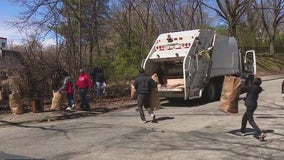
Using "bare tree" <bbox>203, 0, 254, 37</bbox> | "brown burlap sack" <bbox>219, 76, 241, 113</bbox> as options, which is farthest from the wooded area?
"brown burlap sack" <bbox>219, 76, 241, 113</bbox>

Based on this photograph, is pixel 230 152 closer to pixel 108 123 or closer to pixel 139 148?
pixel 139 148

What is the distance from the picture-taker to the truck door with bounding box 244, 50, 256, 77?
75.2 ft

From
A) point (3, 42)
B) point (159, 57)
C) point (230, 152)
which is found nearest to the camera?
point (230, 152)

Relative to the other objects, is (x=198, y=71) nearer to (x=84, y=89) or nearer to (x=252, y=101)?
(x=84, y=89)

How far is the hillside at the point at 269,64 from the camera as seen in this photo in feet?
142

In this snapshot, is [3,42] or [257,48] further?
[3,42]

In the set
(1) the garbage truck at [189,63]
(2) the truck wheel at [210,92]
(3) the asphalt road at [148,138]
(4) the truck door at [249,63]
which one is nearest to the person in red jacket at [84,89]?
(3) the asphalt road at [148,138]

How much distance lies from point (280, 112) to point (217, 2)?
27488 millimetres

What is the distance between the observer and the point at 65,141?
35.5 feet

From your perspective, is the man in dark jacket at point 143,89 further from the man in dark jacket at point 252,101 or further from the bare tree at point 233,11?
the bare tree at point 233,11

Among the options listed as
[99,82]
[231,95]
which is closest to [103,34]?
[99,82]

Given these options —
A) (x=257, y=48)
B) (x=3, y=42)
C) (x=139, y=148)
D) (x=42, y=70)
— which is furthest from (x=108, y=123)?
(x=3, y=42)

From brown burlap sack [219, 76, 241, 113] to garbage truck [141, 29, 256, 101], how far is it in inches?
176

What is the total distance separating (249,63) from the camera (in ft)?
76.4
